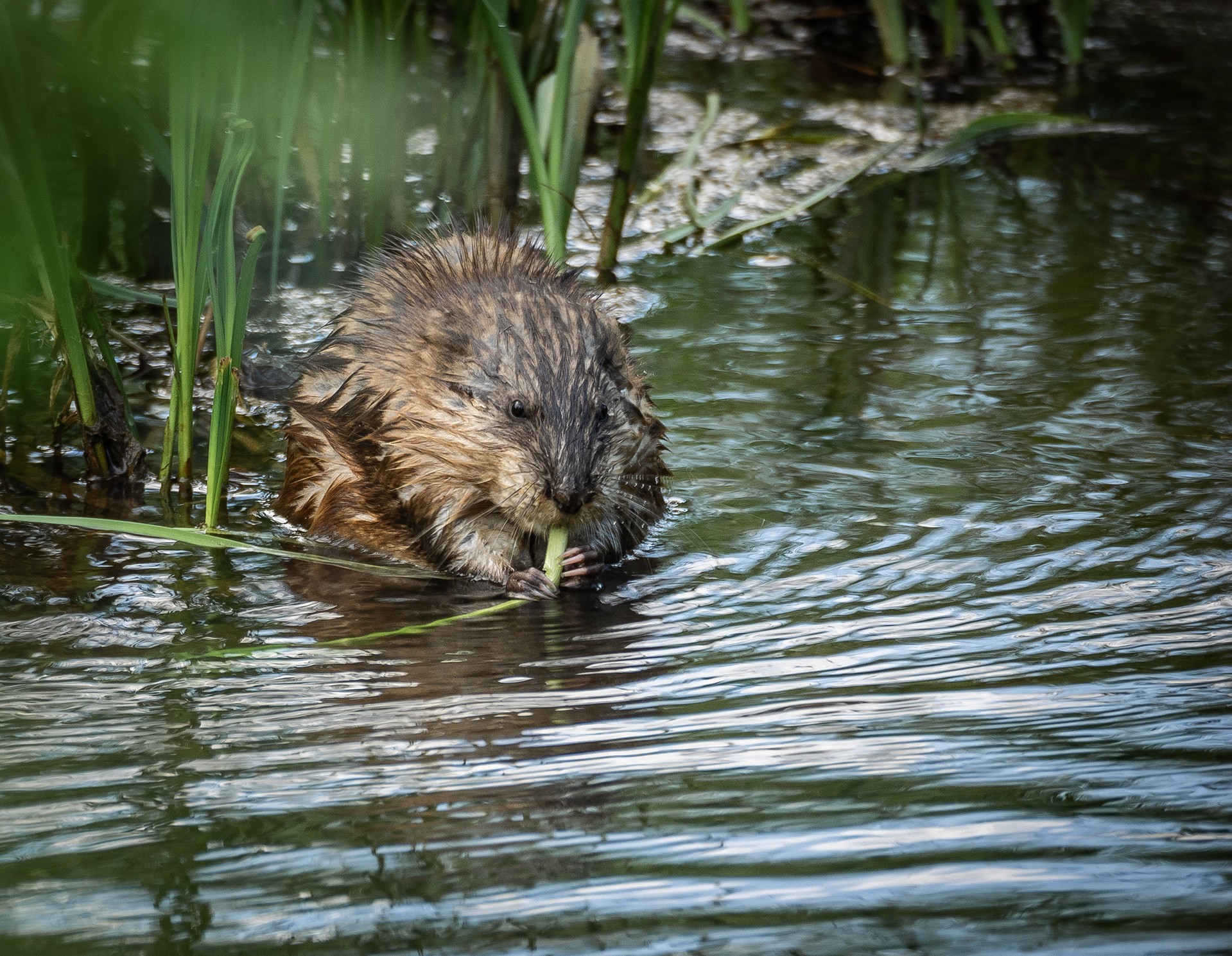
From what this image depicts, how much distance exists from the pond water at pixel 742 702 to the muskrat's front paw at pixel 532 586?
0.10 meters

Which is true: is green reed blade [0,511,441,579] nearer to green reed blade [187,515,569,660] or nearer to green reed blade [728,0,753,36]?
green reed blade [187,515,569,660]

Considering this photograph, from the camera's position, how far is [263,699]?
249cm

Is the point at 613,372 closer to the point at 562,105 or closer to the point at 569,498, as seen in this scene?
A: the point at 569,498

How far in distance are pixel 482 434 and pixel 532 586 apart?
0.40 m

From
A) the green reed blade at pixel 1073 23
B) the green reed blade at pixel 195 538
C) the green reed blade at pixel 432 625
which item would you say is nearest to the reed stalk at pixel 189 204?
the green reed blade at pixel 195 538

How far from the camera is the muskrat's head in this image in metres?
3.36

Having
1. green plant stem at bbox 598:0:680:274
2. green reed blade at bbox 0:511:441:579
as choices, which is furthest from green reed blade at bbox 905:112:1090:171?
green reed blade at bbox 0:511:441:579

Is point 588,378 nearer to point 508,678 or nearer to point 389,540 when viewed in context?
point 389,540

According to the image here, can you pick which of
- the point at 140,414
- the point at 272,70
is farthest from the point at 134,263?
the point at 272,70

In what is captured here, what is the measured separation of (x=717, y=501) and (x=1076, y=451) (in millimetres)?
958

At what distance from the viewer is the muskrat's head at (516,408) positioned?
11.0 ft

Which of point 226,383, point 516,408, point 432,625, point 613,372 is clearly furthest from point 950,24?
point 432,625

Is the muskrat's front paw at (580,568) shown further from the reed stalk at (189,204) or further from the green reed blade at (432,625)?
the reed stalk at (189,204)

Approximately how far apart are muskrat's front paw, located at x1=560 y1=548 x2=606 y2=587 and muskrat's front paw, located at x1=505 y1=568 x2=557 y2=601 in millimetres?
66
